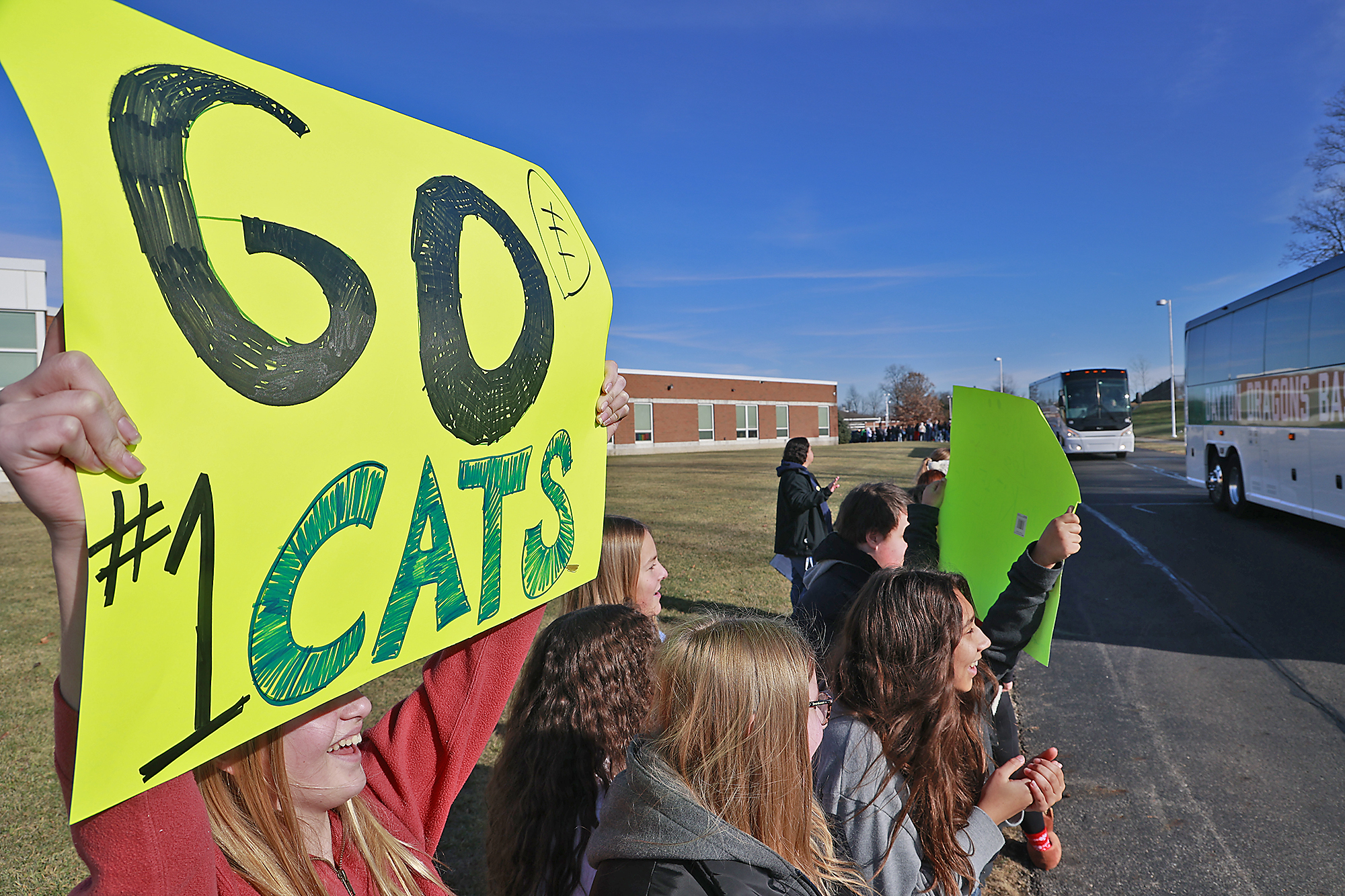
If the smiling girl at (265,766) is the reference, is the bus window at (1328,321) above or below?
above

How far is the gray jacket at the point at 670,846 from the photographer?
1.46m

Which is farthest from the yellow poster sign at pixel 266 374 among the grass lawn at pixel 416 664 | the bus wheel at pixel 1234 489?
the bus wheel at pixel 1234 489

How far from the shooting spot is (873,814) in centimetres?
205

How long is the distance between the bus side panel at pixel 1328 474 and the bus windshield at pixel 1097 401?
1903 centimetres

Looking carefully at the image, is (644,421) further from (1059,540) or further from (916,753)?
(916,753)

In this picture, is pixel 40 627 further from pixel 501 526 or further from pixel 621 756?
pixel 501 526

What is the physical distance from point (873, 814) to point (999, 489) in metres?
1.50

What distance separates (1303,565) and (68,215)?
38.5 feet

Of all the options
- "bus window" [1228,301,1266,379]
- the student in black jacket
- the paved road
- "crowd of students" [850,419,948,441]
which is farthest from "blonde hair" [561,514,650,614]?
"crowd of students" [850,419,948,441]

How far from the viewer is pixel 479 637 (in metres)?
1.77

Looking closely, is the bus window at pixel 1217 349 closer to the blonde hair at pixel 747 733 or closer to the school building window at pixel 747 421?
the blonde hair at pixel 747 733

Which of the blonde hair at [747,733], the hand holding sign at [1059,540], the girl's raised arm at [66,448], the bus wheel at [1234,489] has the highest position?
the girl's raised arm at [66,448]

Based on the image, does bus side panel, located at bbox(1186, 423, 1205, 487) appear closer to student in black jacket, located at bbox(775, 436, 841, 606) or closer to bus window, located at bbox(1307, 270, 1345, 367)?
bus window, located at bbox(1307, 270, 1345, 367)

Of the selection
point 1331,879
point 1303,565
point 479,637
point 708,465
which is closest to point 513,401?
point 479,637
